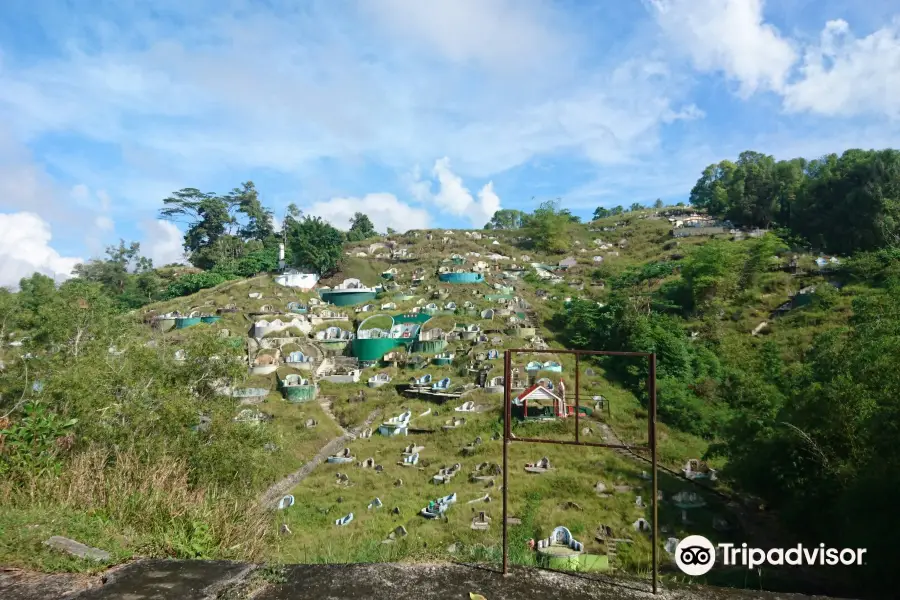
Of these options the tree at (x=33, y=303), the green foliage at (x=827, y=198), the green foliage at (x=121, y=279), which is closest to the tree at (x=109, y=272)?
the green foliage at (x=121, y=279)

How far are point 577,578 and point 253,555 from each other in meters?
2.43

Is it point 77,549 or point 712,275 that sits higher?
point 712,275

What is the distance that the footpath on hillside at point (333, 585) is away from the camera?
2.53 metres

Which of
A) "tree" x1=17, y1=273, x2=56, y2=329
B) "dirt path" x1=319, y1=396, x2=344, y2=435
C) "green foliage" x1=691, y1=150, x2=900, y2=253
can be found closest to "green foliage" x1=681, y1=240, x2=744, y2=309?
"green foliage" x1=691, y1=150, x2=900, y2=253

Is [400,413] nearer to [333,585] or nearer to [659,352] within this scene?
[659,352]

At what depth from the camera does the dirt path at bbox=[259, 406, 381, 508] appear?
16266 mm

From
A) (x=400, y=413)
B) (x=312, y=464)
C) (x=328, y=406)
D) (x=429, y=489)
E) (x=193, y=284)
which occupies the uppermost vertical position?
(x=193, y=284)

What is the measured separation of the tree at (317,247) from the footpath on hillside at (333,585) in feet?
160

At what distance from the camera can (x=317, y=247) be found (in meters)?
50.5

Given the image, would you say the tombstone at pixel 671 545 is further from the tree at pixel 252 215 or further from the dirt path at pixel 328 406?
the tree at pixel 252 215

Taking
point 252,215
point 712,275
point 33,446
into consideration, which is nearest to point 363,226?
point 252,215

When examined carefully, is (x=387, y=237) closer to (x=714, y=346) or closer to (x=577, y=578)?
(x=714, y=346)

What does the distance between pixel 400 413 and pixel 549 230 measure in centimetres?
4203

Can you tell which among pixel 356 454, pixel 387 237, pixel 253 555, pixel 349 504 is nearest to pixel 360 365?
pixel 356 454
